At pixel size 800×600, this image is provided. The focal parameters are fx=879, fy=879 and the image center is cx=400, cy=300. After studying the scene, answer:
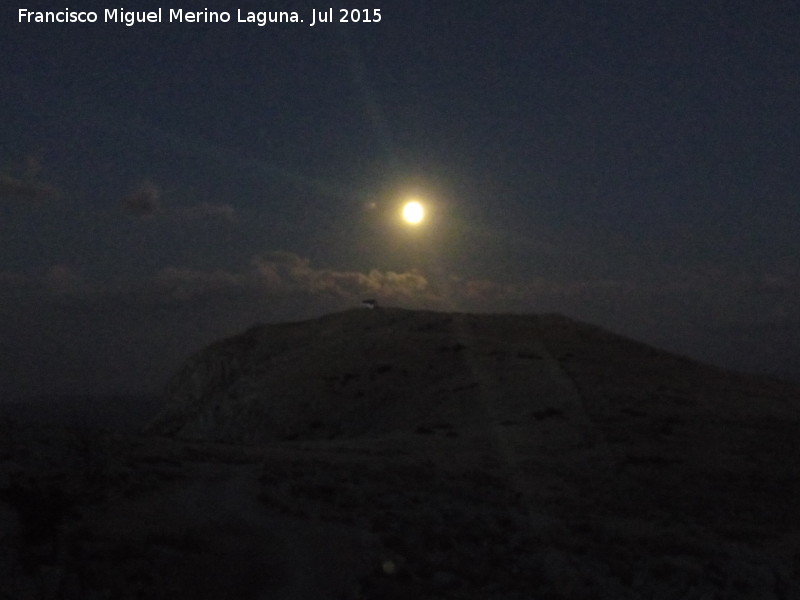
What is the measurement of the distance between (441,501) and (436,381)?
32602 mm

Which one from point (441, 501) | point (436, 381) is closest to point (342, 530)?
point (441, 501)

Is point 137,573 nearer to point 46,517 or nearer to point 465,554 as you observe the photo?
point 46,517

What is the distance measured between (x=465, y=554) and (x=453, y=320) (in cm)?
5697

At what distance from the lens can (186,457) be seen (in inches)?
988

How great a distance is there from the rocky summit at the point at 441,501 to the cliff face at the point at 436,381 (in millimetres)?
332

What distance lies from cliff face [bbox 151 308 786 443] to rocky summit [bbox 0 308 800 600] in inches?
13.1

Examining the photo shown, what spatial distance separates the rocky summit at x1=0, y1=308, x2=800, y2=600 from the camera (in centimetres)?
1739

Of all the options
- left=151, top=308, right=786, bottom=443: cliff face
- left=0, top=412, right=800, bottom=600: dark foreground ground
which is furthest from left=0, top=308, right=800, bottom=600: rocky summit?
left=151, top=308, right=786, bottom=443: cliff face

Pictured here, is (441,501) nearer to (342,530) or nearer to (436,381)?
(342,530)

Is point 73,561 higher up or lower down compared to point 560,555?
higher up

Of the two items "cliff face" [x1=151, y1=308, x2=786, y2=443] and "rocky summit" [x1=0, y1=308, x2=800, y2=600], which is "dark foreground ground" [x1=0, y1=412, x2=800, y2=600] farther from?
"cliff face" [x1=151, y1=308, x2=786, y2=443]

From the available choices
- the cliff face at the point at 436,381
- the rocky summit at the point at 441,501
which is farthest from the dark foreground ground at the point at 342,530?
the cliff face at the point at 436,381

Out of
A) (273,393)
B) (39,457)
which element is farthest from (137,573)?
(273,393)

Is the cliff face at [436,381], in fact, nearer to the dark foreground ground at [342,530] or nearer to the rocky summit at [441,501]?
the rocky summit at [441,501]
